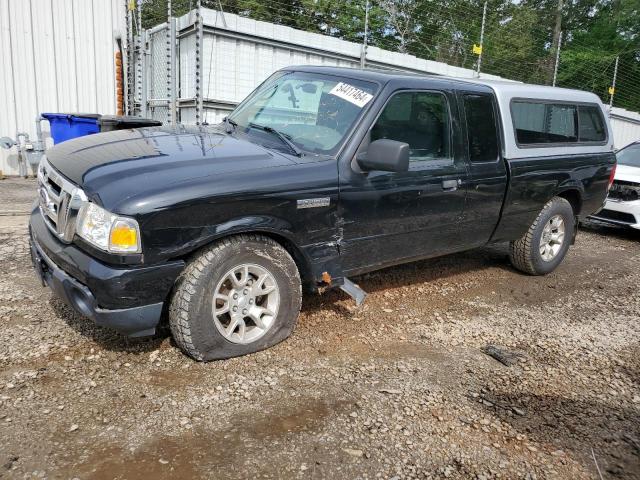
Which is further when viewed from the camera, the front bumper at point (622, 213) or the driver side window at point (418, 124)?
the front bumper at point (622, 213)

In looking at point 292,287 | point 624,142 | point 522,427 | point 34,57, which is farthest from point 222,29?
point 624,142

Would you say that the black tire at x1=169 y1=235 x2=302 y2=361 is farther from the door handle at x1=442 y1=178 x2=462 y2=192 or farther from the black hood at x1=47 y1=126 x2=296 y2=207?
the door handle at x1=442 y1=178 x2=462 y2=192

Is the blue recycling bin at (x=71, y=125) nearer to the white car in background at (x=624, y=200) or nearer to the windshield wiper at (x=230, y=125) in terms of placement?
the windshield wiper at (x=230, y=125)

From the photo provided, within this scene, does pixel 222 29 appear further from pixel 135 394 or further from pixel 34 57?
pixel 135 394

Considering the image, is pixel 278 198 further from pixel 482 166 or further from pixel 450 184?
pixel 482 166

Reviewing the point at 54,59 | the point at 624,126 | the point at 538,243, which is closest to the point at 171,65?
the point at 54,59

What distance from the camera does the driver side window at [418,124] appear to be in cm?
384

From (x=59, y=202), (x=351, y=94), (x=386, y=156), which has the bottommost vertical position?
(x=59, y=202)

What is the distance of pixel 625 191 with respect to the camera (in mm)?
7879

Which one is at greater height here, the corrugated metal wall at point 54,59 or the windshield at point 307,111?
the corrugated metal wall at point 54,59

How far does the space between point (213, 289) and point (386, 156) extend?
4.61 feet

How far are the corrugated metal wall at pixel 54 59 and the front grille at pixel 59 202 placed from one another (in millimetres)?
7249

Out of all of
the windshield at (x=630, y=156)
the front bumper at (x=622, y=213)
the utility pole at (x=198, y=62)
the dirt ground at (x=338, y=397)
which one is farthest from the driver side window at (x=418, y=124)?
the windshield at (x=630, y=156)

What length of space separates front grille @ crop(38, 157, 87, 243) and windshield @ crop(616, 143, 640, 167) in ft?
28.1
